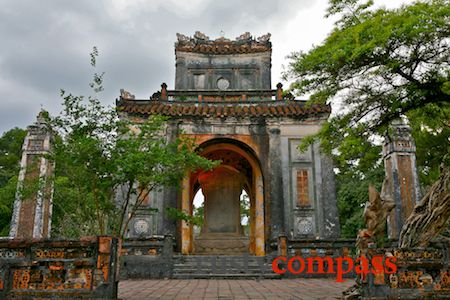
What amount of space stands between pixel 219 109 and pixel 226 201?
5.87 metres

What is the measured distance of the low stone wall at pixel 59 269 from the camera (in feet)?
20.2

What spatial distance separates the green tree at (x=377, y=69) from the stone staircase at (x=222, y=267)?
616 centimetres

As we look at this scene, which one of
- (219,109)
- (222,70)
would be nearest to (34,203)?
(219,109)

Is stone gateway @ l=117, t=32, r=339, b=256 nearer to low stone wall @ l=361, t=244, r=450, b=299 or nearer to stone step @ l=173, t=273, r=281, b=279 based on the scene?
stone step @ l=173, t=273, r=281, b=279

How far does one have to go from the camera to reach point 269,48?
2194cm

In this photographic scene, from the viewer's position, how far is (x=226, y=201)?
21.1 m

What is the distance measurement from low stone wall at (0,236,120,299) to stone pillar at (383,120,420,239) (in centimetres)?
1174

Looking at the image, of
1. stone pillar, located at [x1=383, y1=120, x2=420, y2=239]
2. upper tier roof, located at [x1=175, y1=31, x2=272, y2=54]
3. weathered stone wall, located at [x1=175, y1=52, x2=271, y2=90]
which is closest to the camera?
stone pillar, located at [x1=383, y1=120, x2=420, y2=239]

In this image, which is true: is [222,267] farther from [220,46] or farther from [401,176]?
[220,46]

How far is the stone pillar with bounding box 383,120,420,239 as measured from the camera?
15219 millimetres

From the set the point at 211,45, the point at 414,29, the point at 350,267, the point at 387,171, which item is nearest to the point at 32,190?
the point at 414,29

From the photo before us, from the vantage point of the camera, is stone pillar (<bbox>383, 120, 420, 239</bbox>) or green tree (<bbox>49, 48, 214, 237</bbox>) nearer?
green tree (<bbox>49, 48, 214, 237</bbox>)

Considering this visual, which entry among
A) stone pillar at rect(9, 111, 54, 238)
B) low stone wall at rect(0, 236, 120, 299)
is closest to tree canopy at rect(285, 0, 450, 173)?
low stone wall at rect(0, 236, 120, 299)

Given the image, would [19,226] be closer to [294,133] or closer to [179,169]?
[179,169]
